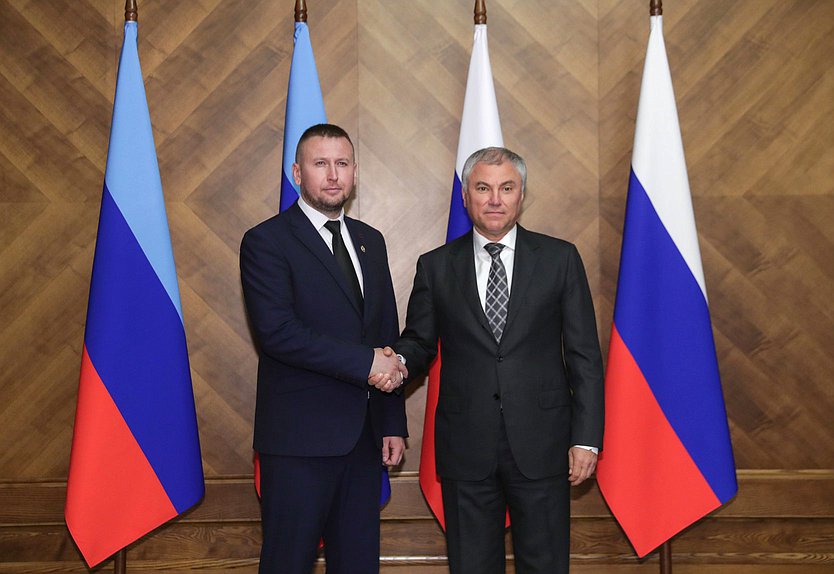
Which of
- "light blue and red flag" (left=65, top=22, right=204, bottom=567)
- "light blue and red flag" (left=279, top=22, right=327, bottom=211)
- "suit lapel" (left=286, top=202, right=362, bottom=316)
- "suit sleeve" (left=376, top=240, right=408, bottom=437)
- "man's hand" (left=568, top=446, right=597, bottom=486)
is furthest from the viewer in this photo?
"light blue and red flag" (left=279, top=22, right=327, bottom=211)

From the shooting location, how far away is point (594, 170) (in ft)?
11.1

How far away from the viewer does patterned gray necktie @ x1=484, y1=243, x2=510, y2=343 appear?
2277 millimetres

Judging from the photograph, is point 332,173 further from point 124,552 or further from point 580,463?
point 124,552

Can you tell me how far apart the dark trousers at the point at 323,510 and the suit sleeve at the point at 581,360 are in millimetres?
663

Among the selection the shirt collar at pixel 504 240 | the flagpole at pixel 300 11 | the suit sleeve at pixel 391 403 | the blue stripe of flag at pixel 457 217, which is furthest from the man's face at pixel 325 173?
the flagpole at pixel 300 11

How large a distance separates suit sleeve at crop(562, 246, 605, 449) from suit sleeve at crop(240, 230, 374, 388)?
1.99ft

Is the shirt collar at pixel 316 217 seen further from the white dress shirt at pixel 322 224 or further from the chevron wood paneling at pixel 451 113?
the chevron wood paneling at pixel 451 113

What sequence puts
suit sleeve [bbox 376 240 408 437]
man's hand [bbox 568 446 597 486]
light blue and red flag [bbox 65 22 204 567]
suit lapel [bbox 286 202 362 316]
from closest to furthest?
man's hand [bbox 568 446 597 486] < suit lapel [bbox 286 202 362 316] < suit sleeve [bbox 376 240 408 437] < light blue and red flag [bbox 65 22 204 567]

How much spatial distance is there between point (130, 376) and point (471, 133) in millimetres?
1615

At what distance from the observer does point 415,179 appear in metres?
3.36

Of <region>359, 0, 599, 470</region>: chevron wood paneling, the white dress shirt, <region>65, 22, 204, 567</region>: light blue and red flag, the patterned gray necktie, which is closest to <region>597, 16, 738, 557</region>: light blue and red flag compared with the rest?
<region>359, 0, 599, 470</region>: chevron wood paneling

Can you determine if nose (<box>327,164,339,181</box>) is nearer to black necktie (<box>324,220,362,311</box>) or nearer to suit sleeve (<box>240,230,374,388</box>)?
black necktie (<box>324,220,362,311</box>)

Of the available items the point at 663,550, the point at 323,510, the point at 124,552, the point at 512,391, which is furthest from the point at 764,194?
the point at 124,552

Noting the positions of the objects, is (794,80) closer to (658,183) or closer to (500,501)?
(658,183)
